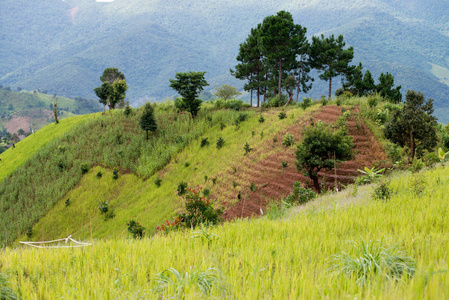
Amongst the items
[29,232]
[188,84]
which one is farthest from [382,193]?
[29,232]

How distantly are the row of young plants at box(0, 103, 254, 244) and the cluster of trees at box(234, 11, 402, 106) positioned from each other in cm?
1070

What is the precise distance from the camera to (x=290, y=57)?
1395 inches

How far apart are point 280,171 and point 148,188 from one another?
13033 mm

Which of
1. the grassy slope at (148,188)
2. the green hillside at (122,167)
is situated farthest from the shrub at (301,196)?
the green hillside at (122,167)

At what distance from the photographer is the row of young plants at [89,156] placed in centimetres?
2739

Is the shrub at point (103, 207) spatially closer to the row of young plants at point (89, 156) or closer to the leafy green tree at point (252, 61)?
the row of young plants at point (89, 156)

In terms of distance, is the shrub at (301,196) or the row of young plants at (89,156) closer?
the shrub at (301,196)

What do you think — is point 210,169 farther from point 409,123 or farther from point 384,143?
point 409,123

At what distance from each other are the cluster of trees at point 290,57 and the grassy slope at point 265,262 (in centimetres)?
3175

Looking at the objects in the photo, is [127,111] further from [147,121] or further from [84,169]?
[84,169]

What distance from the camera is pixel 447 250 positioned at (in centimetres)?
243

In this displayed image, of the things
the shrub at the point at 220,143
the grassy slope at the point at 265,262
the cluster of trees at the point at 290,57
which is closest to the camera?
the grassy slope at the point at 265,262

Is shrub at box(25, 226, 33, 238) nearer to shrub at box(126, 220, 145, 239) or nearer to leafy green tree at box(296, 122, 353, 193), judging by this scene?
shrub at box(126, 220, 145, 239)

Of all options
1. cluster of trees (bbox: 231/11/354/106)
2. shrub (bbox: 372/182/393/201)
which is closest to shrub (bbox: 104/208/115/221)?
shrub (bbox: 372/182/393/201)
